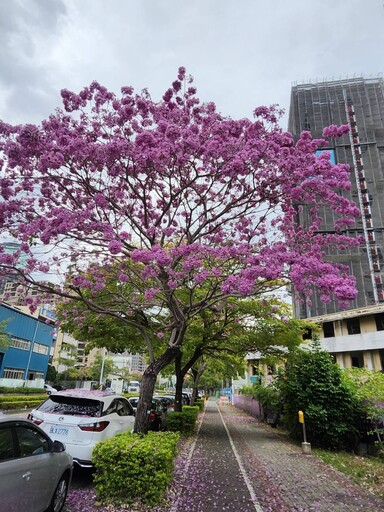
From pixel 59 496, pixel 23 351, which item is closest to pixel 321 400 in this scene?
pixel 59 496

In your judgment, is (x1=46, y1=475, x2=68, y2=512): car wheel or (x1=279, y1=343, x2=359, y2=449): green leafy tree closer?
(x1=46, y1=475, x2=68, y2=512): car wheel

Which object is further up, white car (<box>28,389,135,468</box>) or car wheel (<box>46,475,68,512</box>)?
white car (<box>28,389,135,468</box>)

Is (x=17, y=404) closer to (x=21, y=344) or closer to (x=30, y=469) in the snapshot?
(x=21, y=344)

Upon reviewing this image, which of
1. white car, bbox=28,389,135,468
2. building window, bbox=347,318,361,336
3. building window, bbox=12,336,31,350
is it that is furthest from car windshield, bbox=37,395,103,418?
building window, bbox=12,336,31,350

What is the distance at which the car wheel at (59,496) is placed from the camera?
4.63 m

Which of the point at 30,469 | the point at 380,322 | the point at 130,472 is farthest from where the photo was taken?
the point at 380,322

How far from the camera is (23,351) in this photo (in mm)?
41969

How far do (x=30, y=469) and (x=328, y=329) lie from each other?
102ft

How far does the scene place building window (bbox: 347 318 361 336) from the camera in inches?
1140

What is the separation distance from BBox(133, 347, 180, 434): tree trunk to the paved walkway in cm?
138

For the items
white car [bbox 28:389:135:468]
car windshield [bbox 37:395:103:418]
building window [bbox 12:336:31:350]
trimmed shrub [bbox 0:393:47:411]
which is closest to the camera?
white car [bbox 28:389:135:468]

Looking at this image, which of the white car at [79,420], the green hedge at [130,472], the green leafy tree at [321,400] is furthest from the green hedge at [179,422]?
the green hedge at [130,472]

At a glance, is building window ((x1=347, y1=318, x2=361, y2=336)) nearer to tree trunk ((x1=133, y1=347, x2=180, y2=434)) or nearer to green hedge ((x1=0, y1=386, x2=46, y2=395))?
tree trunk ((x1=133, y1=347, x2=180, y2=434))

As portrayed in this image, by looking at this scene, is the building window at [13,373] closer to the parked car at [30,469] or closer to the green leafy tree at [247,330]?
the green leafy tree at [247,330]
